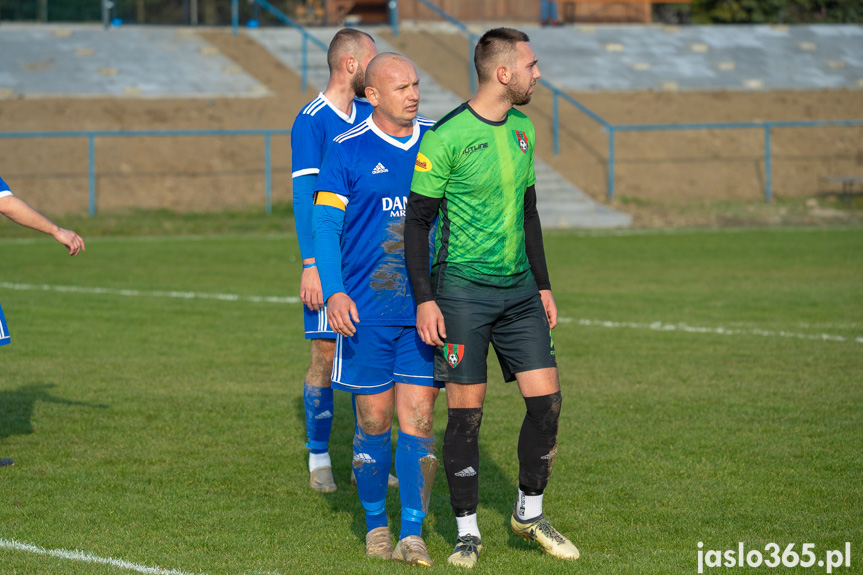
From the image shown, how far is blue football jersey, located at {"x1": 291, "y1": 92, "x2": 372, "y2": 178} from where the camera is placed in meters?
5.50

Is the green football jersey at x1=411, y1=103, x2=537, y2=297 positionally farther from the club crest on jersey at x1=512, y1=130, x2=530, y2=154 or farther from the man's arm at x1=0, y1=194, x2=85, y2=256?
the man's arm at x1=0, y1=194, x2=85, y2=256

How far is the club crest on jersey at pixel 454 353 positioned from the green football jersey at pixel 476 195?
23 cm

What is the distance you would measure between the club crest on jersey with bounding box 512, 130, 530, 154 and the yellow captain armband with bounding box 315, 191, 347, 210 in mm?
817

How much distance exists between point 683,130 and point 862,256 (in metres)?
14.2

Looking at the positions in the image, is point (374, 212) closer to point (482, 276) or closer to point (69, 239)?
point (482, 276)

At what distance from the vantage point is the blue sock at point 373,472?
466 cm

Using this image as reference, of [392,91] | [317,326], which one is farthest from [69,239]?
[392,91]

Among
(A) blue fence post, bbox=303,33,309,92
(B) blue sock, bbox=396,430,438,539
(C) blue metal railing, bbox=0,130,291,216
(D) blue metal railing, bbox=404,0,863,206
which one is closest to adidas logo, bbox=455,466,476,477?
(B) blue sock, bbox=396,430,438,539

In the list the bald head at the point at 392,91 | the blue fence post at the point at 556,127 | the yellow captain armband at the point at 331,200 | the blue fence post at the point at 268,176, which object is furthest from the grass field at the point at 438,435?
the blue fence post at the point at 556,127

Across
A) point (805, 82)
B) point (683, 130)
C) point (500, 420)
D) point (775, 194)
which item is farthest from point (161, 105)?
point (500, 420)

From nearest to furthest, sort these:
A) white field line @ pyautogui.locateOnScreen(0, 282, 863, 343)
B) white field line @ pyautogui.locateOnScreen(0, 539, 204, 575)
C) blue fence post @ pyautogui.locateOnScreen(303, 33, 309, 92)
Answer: white field line @ pyautogui.locateOnScreen(0, 539, 204, 575)
white field line @ pyautogui.locateOnScreen(0, 282, 863, 343)
blue fence post @ pyautogui.locateOnScreen(303, 33, 309, 92)

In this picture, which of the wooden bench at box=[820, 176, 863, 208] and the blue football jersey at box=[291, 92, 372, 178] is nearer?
the blue football jersey at box=[291, 92, 372, 178]

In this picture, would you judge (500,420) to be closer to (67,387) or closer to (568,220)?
(67,387)

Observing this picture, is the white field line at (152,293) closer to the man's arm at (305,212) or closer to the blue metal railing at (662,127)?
the man's arm at (305,212)
